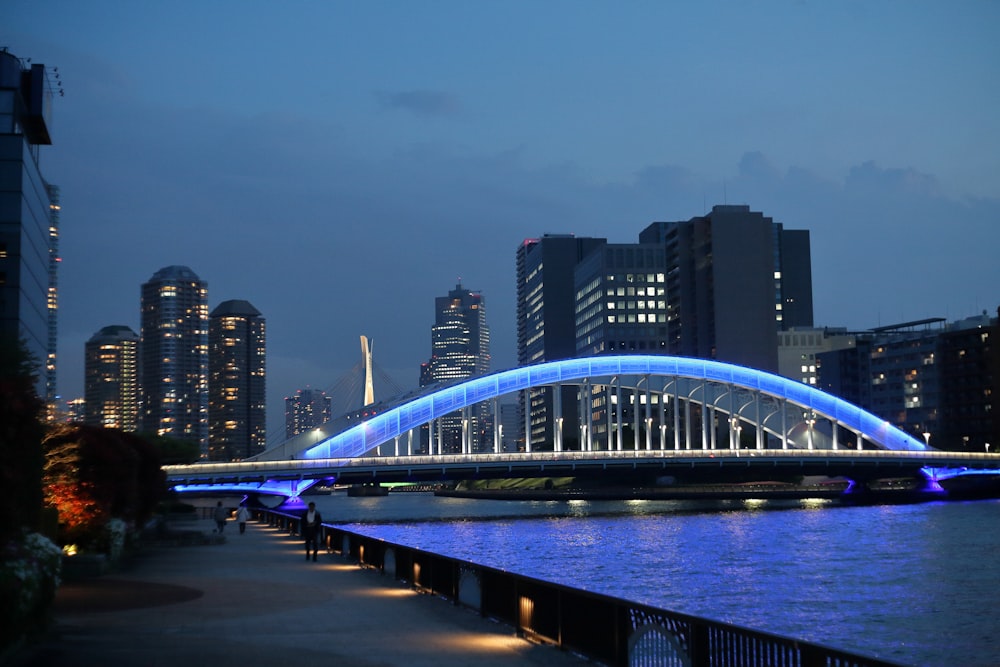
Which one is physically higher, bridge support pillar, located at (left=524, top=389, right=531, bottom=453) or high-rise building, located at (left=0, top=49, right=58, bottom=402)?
high-rise building, located at (left=0, top=49, right=58, bottom=402)

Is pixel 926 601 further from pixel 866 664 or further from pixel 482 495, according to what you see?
pixel 482 495

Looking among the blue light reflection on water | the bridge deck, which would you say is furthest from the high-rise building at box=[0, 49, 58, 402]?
the blue light reflection on water

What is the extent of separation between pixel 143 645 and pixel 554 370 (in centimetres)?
11053

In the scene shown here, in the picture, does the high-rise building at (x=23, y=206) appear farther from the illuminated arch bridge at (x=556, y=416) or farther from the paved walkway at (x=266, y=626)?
the paved walkway at (x=266, y=626)

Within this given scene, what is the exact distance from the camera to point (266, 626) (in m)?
20.9

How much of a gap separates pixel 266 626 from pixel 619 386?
115 meters

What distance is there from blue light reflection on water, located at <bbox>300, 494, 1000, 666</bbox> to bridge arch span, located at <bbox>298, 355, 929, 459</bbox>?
1526 cm

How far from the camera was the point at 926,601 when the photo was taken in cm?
4003

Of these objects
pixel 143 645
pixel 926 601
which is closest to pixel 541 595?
pixel 143 645

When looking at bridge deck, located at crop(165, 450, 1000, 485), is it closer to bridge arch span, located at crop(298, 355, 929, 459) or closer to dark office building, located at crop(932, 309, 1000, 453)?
bridge arch span, located at crop(298, 355, 929, 459)

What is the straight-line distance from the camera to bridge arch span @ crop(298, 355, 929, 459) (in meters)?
119

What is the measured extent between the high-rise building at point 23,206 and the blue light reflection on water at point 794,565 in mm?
26448

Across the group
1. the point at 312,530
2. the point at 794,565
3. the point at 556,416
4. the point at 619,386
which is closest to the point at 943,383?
the point at 619,386

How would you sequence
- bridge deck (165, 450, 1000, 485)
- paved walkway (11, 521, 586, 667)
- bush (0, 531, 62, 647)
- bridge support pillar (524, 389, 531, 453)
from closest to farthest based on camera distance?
bush (0, 531, 62, 647)
paved walkway (11, 521, 586, 667)
bridge deck (165, 450, 1000, 485)
bridge support pillar (524, 389, 531, 453)
